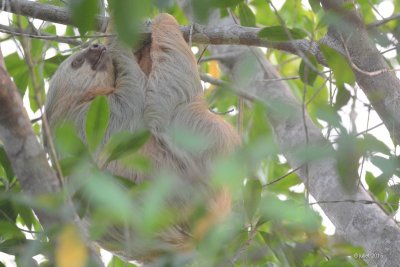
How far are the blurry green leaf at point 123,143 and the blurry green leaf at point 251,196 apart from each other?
0.82m

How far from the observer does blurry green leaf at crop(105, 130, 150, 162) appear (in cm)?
323

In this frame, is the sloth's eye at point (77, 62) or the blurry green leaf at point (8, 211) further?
the sloth's eye at point (77, 62)

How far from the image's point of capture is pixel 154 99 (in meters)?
5.49

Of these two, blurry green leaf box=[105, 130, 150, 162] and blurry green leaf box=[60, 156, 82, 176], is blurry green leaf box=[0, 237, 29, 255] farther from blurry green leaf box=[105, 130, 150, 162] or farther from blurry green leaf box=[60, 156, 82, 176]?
blurry green leaf box=[105, 130, 150, 162]

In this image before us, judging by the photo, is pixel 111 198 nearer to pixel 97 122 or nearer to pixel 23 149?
pixel 23 149

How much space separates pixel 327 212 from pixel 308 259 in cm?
119

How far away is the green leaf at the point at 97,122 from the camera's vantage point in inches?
142

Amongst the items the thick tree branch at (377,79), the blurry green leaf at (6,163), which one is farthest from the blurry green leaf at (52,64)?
the thick tree branch at (377,79)

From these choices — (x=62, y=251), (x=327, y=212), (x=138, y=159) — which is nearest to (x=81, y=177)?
(x=138, y=159)

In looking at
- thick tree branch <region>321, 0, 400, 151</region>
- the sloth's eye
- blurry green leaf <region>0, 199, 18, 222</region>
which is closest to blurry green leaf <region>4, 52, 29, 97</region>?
the sloth's eye

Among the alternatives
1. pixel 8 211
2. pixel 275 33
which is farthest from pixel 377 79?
pixel 8 211

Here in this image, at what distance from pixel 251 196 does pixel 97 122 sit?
100 centimetres

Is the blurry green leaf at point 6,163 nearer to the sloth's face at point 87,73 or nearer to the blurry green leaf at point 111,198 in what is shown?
the sloth's face at point 87,73

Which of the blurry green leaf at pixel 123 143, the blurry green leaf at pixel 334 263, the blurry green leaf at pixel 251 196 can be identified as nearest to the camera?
the blurry green leaf at pixel 123 143
